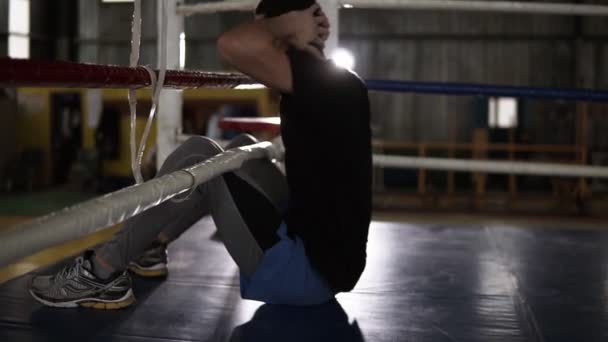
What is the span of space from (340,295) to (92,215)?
82 cm

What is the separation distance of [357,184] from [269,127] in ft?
3.50

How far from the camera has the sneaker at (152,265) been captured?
1.78 metres

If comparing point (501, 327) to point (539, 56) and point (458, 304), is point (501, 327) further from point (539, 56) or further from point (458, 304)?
point (539, 56)

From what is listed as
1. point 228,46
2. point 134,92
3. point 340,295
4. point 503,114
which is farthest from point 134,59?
point 503,114

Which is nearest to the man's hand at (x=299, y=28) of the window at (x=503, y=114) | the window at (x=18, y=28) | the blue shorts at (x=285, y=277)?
the blue shorts at (x=285, y=277)

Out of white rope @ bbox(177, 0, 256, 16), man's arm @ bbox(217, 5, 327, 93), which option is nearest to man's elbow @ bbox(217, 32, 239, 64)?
man's arm @ bbox(217, 5, 327, 93)

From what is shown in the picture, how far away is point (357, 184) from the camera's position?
146 cm

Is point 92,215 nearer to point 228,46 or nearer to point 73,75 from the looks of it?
point 73,75

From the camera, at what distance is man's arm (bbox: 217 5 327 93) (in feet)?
4.57

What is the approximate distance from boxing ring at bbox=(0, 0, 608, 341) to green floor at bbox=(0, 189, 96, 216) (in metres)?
4.81

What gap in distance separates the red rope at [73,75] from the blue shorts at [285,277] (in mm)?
428

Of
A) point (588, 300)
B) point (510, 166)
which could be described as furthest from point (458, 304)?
point (510, 166)

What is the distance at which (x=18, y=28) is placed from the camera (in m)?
10.4

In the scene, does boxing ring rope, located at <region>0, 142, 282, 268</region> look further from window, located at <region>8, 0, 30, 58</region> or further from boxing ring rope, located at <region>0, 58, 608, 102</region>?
window, located at <region>8, 0, 30, 58</region>
